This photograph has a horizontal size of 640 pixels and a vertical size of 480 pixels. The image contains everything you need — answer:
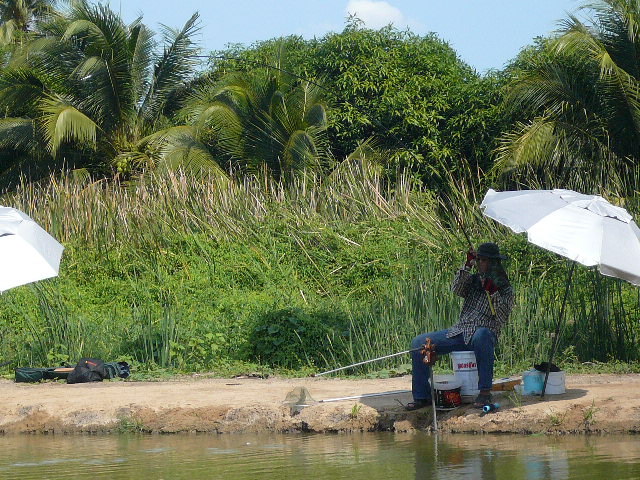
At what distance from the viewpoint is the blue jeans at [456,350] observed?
7367 millimetres

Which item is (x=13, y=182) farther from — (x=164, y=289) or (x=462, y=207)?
(x=462, y=207)

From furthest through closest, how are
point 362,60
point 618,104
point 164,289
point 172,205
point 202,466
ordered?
point 362,60
point 618,104
point 172,205
point 164,289
point 202,466

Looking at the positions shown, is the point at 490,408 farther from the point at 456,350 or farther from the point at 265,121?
the point at 265,121

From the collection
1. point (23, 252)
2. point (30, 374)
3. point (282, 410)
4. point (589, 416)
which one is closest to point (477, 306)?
point (589, 416)

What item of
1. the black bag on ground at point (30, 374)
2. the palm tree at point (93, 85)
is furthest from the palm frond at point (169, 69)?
the black bag on ground at point (30, 374)

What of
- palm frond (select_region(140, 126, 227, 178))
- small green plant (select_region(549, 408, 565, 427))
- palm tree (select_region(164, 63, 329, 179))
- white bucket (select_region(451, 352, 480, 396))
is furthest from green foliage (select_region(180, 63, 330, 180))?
small green plant (select_region(549, 408, 565, 427))

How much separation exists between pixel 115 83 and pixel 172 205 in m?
6.77

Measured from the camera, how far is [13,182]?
24.1 m

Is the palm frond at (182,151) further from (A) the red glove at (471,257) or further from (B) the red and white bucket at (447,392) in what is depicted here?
(A) the red glove at (471,257)

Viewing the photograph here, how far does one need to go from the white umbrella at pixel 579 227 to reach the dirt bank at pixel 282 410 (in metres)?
1.17

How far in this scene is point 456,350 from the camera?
24.9 ft

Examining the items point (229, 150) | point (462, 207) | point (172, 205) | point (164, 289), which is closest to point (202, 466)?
point (164, 289)

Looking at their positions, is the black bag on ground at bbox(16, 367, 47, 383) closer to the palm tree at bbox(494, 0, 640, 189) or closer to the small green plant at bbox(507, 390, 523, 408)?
the small green plant at bbox(507, 390, 523, 408)

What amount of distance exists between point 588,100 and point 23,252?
14044 mm
